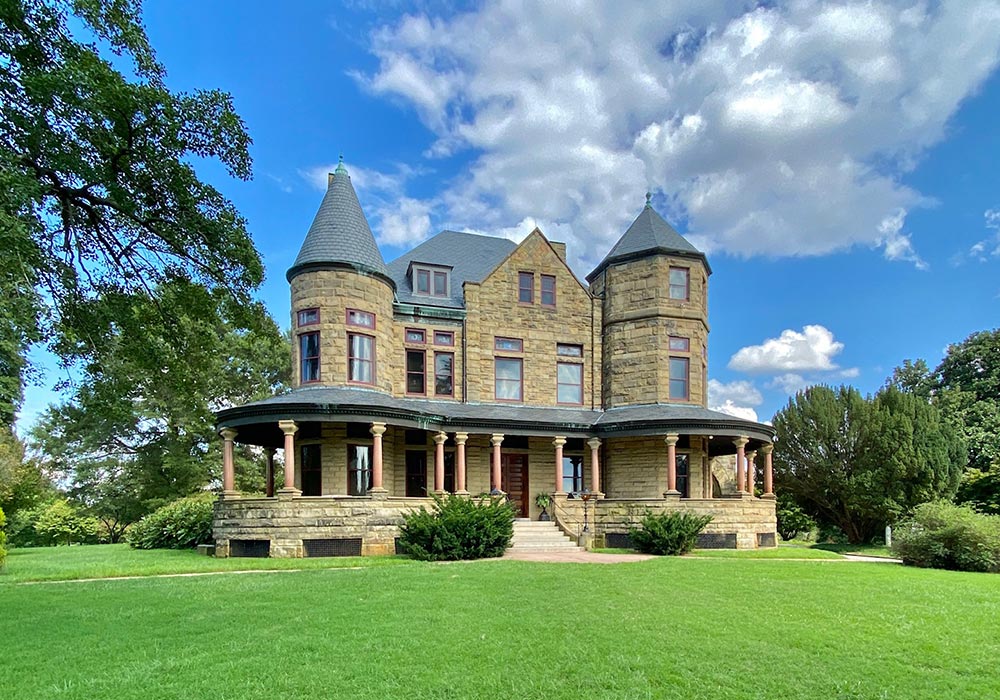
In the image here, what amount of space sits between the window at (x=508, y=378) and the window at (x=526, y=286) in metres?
2.49

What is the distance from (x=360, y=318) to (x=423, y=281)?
12.9 feet

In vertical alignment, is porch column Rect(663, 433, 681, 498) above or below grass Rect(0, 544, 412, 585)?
above

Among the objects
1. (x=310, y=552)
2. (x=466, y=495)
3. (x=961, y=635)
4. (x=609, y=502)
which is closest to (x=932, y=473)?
(x=609, y=502)

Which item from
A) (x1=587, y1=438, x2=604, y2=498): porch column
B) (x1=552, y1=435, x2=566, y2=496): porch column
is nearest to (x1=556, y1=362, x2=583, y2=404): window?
(x1=587, y1=438, x2=604, y2=498): porch column

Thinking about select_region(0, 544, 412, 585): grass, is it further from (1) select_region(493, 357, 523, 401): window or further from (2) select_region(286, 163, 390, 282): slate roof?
(2) select_region(286, 163, 390, 282): slate roof

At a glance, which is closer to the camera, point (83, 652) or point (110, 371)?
point (83, 652)

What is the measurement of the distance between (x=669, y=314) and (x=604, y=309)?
270 centimetres

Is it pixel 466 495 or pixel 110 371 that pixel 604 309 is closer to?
pixel 466 495

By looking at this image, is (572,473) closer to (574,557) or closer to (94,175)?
(574,557)

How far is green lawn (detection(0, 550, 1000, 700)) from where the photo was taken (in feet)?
20.2

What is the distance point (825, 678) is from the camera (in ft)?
20.8

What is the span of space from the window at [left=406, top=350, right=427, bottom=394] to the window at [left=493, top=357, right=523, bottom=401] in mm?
2792

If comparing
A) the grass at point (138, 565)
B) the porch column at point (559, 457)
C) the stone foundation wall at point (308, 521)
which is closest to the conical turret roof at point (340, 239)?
the stone foundation wall at point (308, 521)

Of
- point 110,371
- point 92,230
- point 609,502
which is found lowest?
point 609,502
